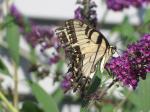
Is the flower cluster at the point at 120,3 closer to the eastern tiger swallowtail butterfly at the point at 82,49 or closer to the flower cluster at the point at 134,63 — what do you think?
the eastern tiger swallowtail butterfly at the point at 82,49

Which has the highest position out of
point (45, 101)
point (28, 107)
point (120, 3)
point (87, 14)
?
point (87, 14)

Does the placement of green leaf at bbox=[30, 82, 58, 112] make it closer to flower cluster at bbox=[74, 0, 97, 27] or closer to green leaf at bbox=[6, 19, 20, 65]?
flower cluster at bbox=[74, 0, 97, 27]

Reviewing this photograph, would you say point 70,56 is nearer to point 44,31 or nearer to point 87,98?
point 87,98

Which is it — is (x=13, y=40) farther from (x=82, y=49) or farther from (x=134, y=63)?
(x=134, y=63)

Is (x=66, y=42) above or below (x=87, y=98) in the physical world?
above

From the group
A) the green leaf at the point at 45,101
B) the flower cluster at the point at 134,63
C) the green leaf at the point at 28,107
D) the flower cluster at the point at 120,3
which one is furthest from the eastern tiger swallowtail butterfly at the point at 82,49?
the flower cluster at the point at 120,3

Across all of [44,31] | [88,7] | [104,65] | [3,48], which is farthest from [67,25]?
[3,48]

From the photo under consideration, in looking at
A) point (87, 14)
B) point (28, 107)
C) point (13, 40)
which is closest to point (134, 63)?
point (87, 14)
